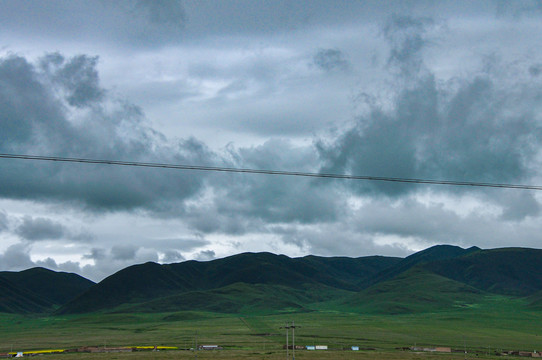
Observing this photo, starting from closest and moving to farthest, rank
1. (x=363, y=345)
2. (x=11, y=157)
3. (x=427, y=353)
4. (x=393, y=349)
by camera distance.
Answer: (x=11, y=157) < (x=427, y=353) < (x=393, y=349) < (x=363, y=345)

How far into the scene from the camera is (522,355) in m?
178

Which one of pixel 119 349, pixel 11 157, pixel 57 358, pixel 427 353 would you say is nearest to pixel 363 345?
pixel 427 353

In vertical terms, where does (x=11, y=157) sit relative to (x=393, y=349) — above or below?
above

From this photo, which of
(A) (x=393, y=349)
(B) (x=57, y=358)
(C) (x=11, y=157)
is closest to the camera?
(C) (x=11, y=157)

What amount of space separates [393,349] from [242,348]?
44664mm

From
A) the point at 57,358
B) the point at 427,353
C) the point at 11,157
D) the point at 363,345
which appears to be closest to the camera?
the point at 11,157

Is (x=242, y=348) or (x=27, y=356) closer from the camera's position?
(x=27, y=356)

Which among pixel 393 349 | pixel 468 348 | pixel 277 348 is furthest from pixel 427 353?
pixel 277 348

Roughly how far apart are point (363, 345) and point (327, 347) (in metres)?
15.7

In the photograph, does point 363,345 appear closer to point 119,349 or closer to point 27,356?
point 119,349

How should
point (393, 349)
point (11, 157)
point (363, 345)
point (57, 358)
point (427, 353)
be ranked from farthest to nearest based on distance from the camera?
point (363, 345)
point (393, 349)
point (427, 353)
point (57, 358)
point (11, 157)

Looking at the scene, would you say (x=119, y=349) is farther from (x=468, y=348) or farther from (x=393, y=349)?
(x=468, y=348)

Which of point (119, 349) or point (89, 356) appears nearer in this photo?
point (89, 356)

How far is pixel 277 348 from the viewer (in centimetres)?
18612
